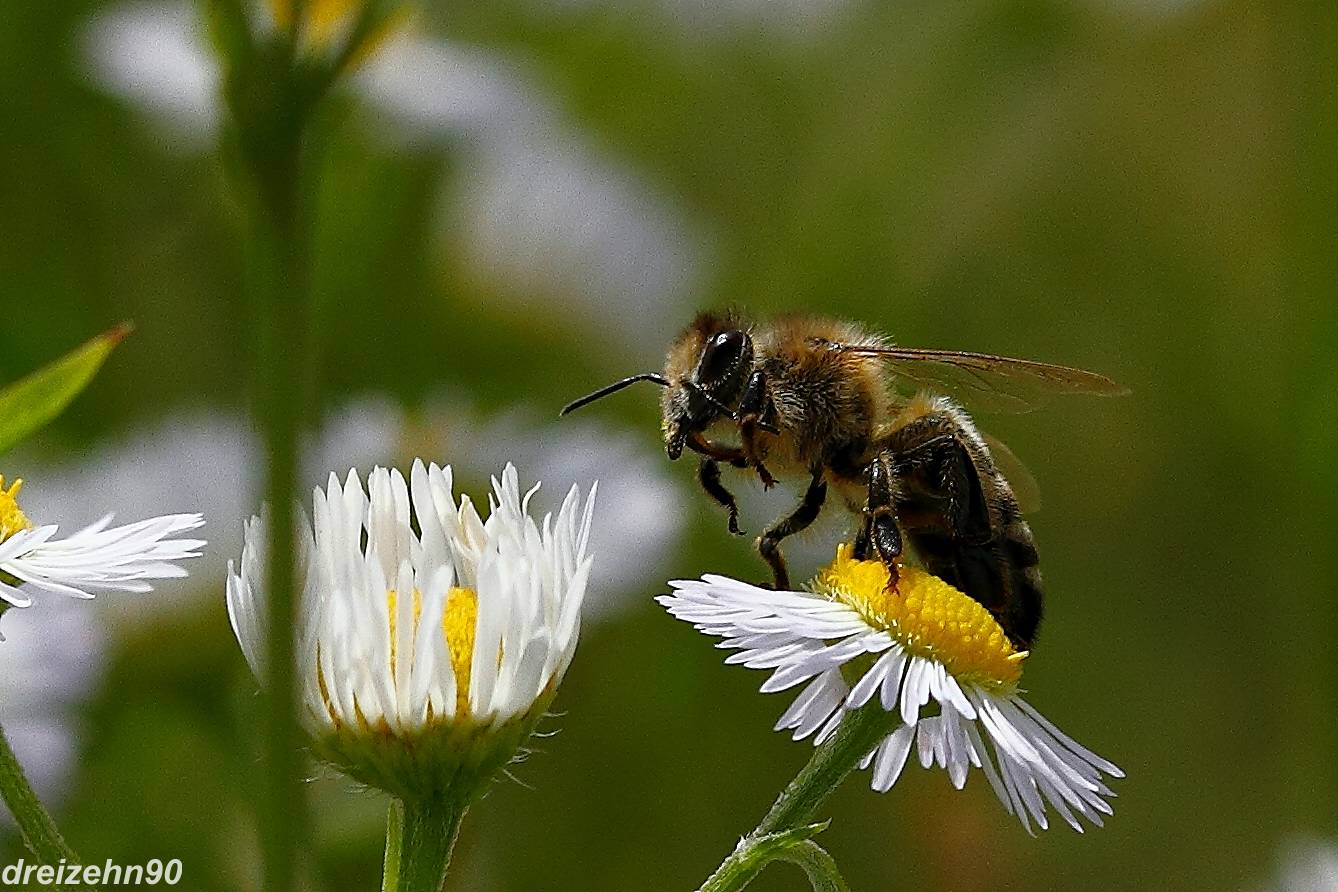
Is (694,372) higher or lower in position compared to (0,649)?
higher

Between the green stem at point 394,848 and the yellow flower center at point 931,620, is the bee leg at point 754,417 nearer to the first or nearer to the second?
the yellow flower center at point 931,620

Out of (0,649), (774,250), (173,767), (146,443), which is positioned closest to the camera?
(0,649)

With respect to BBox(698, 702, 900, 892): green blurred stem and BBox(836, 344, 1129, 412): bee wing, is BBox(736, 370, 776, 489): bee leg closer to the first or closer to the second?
BBox(836, 344, 1129, 412): bee wing

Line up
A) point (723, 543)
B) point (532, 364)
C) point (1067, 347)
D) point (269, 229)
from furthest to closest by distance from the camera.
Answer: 1. point (1067, 347)
2. point (532, 364)
3. point (723, 543)
4. point (269, 229)

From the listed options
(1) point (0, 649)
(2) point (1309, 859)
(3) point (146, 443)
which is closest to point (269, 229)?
(1) point (0, 649)

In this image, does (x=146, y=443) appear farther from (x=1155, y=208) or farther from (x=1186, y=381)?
(x=1155, y=208)

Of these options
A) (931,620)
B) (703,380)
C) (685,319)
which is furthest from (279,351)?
(685,319)

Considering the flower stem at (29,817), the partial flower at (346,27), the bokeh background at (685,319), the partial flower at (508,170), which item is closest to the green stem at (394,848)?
the flower stem at (29,817)

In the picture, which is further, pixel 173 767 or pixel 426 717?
pixel 173 767
